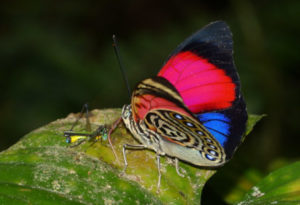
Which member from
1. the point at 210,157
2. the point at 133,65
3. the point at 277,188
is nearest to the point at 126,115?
the point at 210,157

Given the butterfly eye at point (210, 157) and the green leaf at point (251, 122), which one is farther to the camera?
the green leaf at point (251, 122)

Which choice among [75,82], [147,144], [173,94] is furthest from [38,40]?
[173,94]

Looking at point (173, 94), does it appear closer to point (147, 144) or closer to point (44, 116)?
point (147, 144)

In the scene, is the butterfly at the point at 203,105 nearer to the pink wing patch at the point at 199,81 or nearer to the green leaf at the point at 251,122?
the pink wing patch at the point at 199,81

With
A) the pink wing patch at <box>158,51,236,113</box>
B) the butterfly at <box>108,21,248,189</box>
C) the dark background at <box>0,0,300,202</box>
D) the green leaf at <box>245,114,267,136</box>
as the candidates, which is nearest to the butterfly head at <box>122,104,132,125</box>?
the butterfly at <box>108,21,248,189</box>

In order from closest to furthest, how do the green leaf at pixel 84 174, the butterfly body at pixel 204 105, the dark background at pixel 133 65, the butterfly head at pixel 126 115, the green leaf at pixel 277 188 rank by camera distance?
1. the green leaf at pixel 84 174
2. the green leaf at pixel 277 188
3. the butterfly body at pixel 204 105
4. the butterfly head at pixel 126 115
5. the dark background at pixel 133 65

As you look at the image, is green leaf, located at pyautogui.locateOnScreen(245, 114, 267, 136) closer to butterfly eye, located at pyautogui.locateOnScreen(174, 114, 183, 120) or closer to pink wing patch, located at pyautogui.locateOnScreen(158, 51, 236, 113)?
pink wing patch, located at pyautogui.locateOnScreen(158, 51, 236, 113)

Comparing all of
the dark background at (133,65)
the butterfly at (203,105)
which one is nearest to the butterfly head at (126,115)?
the butterfly at (203,105)
